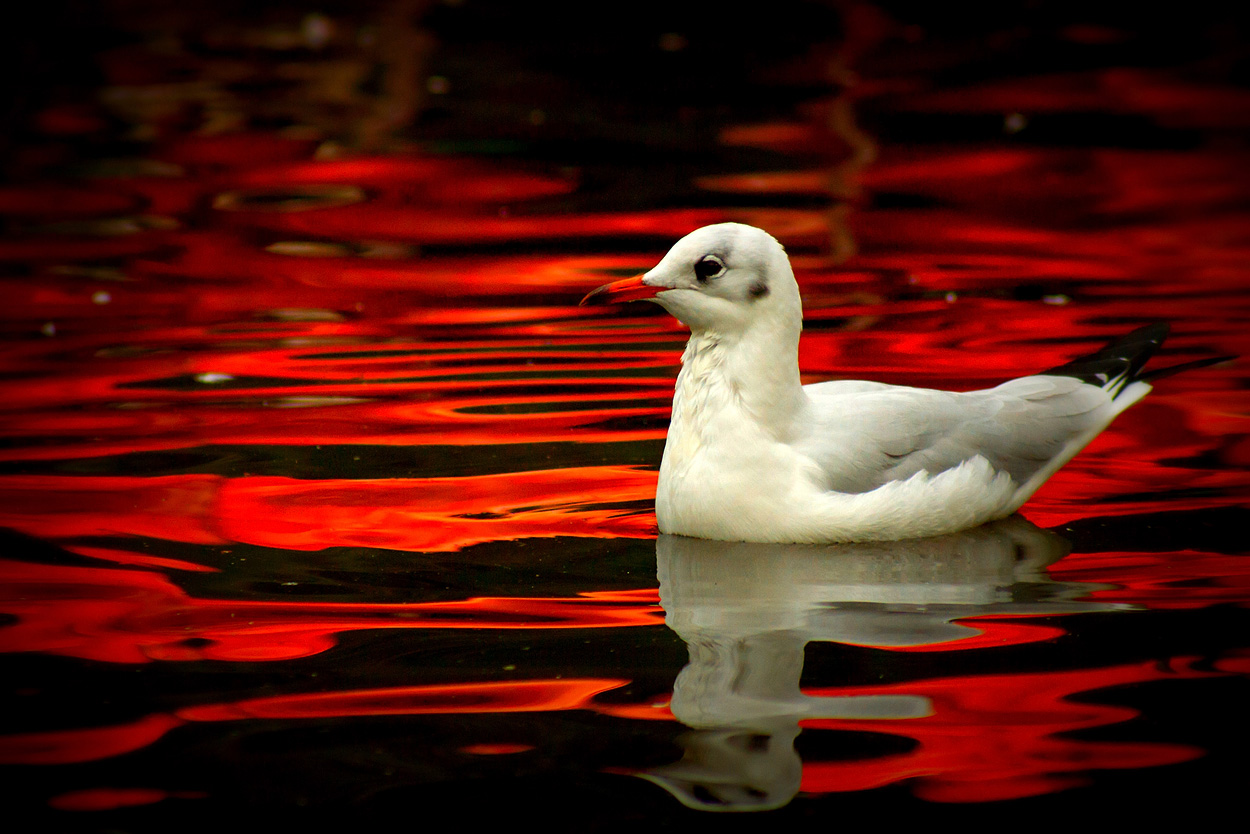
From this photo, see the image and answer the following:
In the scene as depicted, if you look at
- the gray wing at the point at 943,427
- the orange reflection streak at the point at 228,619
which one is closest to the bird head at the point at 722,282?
the gray wing at the point at 943,427

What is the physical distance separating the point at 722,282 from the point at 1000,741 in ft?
6.05

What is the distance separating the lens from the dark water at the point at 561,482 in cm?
378

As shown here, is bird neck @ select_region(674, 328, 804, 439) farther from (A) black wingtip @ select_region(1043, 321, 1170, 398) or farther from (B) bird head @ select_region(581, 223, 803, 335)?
(A) black wingtip @ select_region(1043, 321, 1170, 398)

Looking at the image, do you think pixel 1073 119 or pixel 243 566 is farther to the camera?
pixel 1073 119

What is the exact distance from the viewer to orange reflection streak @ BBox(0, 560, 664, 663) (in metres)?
4.46

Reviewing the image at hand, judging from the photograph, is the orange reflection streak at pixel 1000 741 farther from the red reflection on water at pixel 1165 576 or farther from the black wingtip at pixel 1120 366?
the black wingtip at pixel 1120 366

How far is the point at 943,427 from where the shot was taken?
5.32 m

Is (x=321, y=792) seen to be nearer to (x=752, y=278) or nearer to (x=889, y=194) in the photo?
(x=752, y=278)

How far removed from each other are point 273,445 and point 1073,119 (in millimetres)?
9726

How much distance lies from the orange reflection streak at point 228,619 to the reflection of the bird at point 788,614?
24 cm

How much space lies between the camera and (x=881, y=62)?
17000 mm

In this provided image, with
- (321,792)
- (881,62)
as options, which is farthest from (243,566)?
(881,62)

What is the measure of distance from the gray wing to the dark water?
0.25 meters

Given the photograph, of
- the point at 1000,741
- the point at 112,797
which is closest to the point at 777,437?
the point at 1000,741
